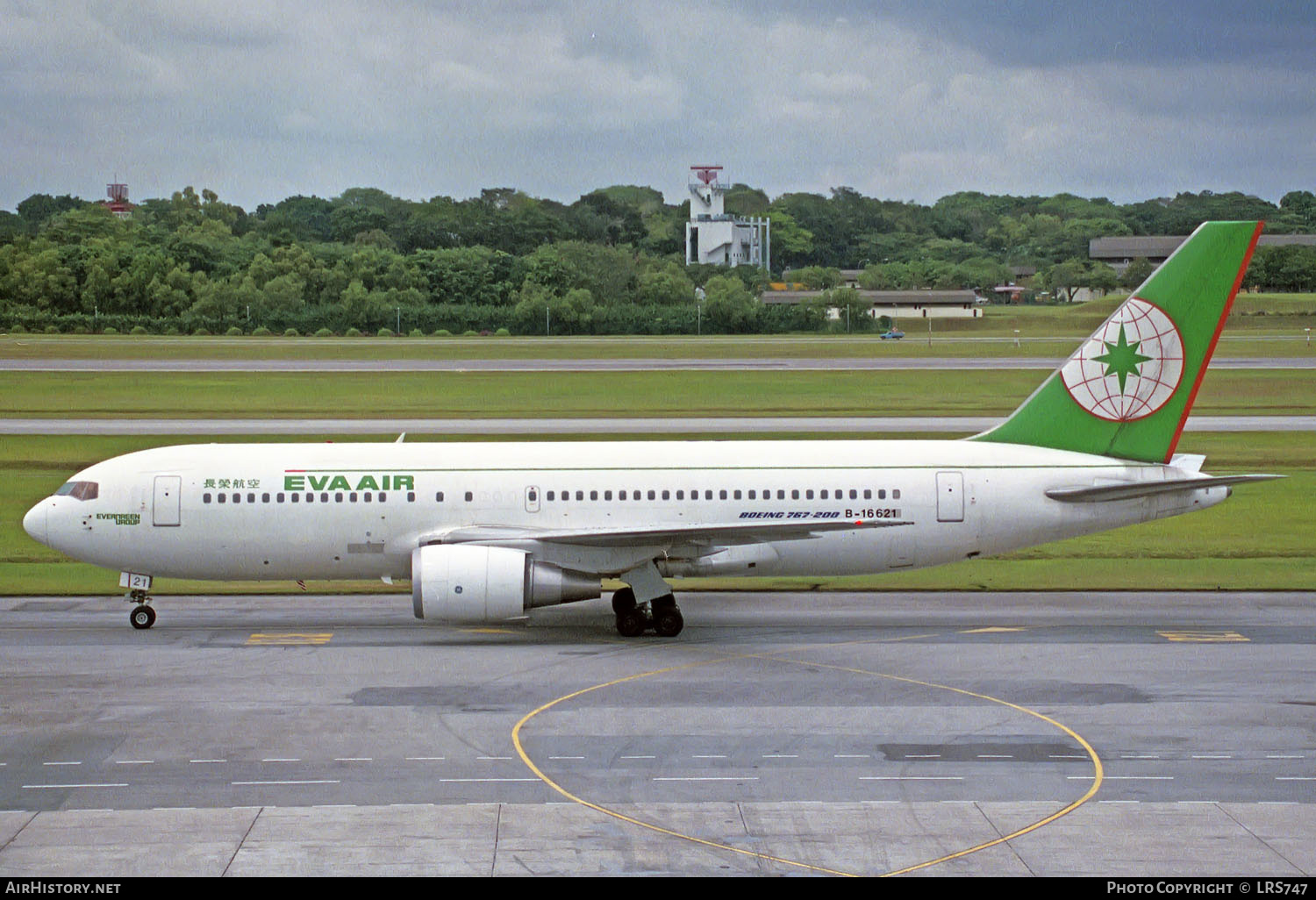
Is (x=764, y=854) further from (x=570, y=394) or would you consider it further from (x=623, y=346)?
(x=623, y=346)

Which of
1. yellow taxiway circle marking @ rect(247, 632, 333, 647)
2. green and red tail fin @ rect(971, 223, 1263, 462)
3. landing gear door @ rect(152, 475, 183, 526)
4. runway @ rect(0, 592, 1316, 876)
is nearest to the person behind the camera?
runway @ rect(0, 592, 1316, 876)

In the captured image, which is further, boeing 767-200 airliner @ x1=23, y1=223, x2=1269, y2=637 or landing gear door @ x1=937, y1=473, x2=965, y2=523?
landing gear door @ x1=937, y1=473, x2=965, y2=523

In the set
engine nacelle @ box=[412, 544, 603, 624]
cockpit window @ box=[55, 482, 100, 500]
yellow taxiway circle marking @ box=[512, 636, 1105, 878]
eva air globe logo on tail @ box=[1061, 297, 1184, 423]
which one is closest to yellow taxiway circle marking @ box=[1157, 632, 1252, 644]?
eva air globe logo on tail @ box=[1061, 297, 1184, 423]

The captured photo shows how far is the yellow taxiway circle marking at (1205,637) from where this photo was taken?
28.7 meters

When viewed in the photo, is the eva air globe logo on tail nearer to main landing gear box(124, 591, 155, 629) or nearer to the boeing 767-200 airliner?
the boeing 767-200 airliner

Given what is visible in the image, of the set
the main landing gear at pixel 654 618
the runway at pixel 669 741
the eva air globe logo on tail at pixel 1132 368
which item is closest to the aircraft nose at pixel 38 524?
the runway at pixel 669 741

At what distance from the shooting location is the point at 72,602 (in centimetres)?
3309

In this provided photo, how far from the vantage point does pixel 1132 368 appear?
104ft

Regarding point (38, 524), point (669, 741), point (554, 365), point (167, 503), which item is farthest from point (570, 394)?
point (669, 741)

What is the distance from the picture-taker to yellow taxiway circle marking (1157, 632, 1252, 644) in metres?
28.7

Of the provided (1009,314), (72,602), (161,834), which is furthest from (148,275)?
(161,834)

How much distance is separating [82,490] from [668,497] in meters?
12.4

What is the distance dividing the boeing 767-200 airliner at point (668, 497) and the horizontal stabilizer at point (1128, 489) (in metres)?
0.06

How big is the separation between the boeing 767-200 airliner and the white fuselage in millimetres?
41
